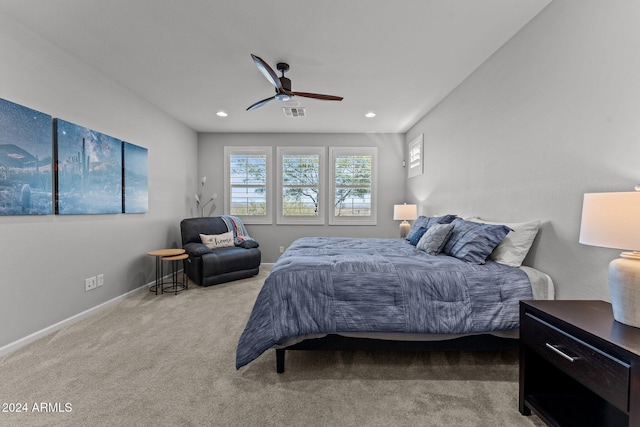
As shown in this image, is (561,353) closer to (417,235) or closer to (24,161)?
(417,235)

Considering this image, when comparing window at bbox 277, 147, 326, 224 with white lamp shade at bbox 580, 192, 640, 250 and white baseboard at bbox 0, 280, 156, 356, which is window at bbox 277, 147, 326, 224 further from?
white lamp shade at bbox 580, 192, 640, 250

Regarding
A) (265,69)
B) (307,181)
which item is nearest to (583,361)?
(265,69)

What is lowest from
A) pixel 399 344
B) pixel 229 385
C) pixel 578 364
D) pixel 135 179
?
pixel 229 385

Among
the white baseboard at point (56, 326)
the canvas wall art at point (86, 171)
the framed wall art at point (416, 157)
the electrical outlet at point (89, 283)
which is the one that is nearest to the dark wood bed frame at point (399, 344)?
the white baseboard at point (56, 326)

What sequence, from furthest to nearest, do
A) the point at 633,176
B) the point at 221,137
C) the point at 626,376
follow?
the point at 221,137 → the point at 633,176 → the point at 626,376

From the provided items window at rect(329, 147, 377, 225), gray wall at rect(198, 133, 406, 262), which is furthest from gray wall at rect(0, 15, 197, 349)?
window at rect(329, 147, 377, 225)

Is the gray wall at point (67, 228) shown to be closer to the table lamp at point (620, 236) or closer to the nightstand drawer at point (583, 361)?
the nightstand drawer at point (583, 361)

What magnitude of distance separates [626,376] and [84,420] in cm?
242

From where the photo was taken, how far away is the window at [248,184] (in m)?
5.26

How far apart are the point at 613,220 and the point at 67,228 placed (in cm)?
381

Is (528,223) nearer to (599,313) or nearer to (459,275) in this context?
(459,275)

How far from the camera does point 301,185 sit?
17.3ft

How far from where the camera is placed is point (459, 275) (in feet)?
6.08

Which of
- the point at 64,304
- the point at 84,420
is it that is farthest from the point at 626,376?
the point at 64,304
